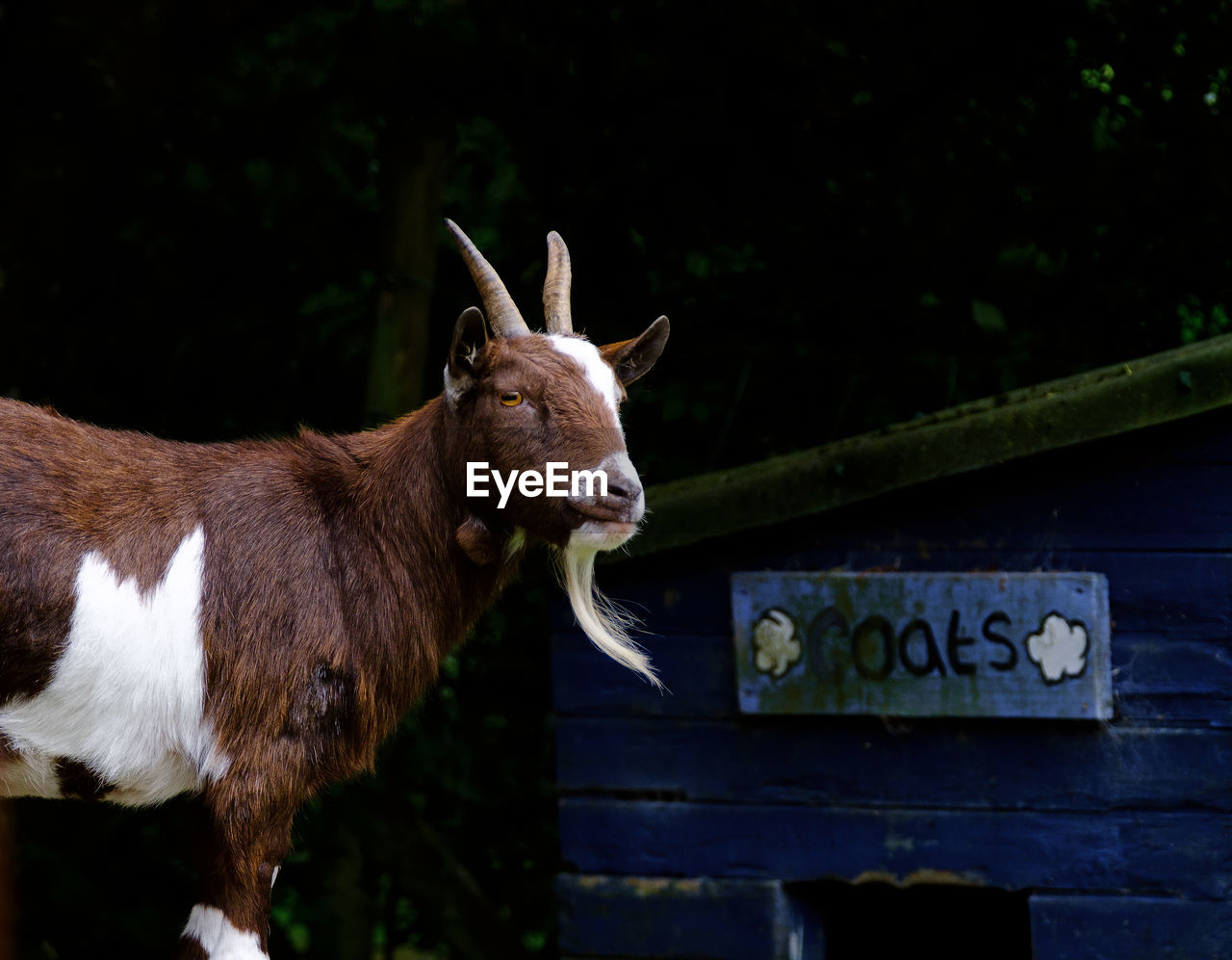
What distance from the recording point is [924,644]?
11.7 feet

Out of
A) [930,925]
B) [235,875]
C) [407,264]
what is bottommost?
[930,925]

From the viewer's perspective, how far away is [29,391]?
5.01m

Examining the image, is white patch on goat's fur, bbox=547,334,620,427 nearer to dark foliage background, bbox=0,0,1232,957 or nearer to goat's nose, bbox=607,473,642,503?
goat's nose, bbox=607,473,642,503

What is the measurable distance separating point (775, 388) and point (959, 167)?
950 millimetres

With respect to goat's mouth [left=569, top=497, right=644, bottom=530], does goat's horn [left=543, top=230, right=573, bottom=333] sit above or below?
above

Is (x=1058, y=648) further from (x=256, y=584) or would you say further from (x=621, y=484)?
(x=256, y=584)

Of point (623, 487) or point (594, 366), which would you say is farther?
point (594, 366)

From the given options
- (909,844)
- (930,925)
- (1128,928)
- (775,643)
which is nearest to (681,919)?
(909,844)

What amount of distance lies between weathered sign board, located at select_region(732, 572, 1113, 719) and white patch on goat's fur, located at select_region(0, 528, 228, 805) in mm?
1625

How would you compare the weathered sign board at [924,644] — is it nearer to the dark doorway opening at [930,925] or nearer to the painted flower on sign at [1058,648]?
the painted flower on sign at [1058,648]

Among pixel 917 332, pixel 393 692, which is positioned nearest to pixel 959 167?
pixel 917 332

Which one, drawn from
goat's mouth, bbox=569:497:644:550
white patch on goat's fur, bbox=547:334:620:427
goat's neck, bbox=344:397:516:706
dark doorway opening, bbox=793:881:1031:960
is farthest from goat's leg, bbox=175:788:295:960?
dark doorway opening, bbox=793:881:1031:960

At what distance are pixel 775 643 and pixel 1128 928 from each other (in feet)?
3.60

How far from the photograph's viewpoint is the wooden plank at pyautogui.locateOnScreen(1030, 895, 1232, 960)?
3.42 meters
